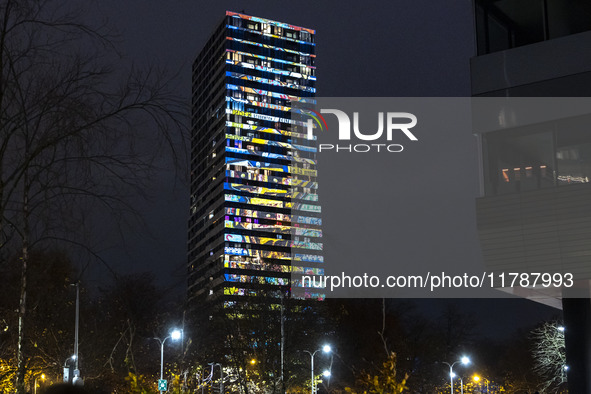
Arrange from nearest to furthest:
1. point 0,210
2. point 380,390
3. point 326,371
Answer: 1. point 0,210
2. point 380,390
3. point 326,371

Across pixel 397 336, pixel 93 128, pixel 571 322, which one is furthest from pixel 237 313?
pixel 93 128

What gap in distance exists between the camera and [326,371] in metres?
71.4

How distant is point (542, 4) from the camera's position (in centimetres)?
2558

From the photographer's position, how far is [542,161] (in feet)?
80.8

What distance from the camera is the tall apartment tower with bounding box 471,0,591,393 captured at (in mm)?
24219

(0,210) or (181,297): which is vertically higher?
(181,297)

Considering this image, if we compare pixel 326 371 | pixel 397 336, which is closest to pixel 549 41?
pixel 326 371

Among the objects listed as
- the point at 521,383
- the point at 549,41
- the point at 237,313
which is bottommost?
the point at 521,383

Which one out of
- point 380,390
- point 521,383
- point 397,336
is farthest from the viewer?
point 521,383

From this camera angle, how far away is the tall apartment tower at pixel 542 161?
953 inches

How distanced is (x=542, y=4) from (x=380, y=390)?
15587 mm

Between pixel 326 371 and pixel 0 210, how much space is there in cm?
6522

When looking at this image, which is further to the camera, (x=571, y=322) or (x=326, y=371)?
(x=326, y=371)

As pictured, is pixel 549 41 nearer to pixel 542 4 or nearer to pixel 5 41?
pixel 542 4
